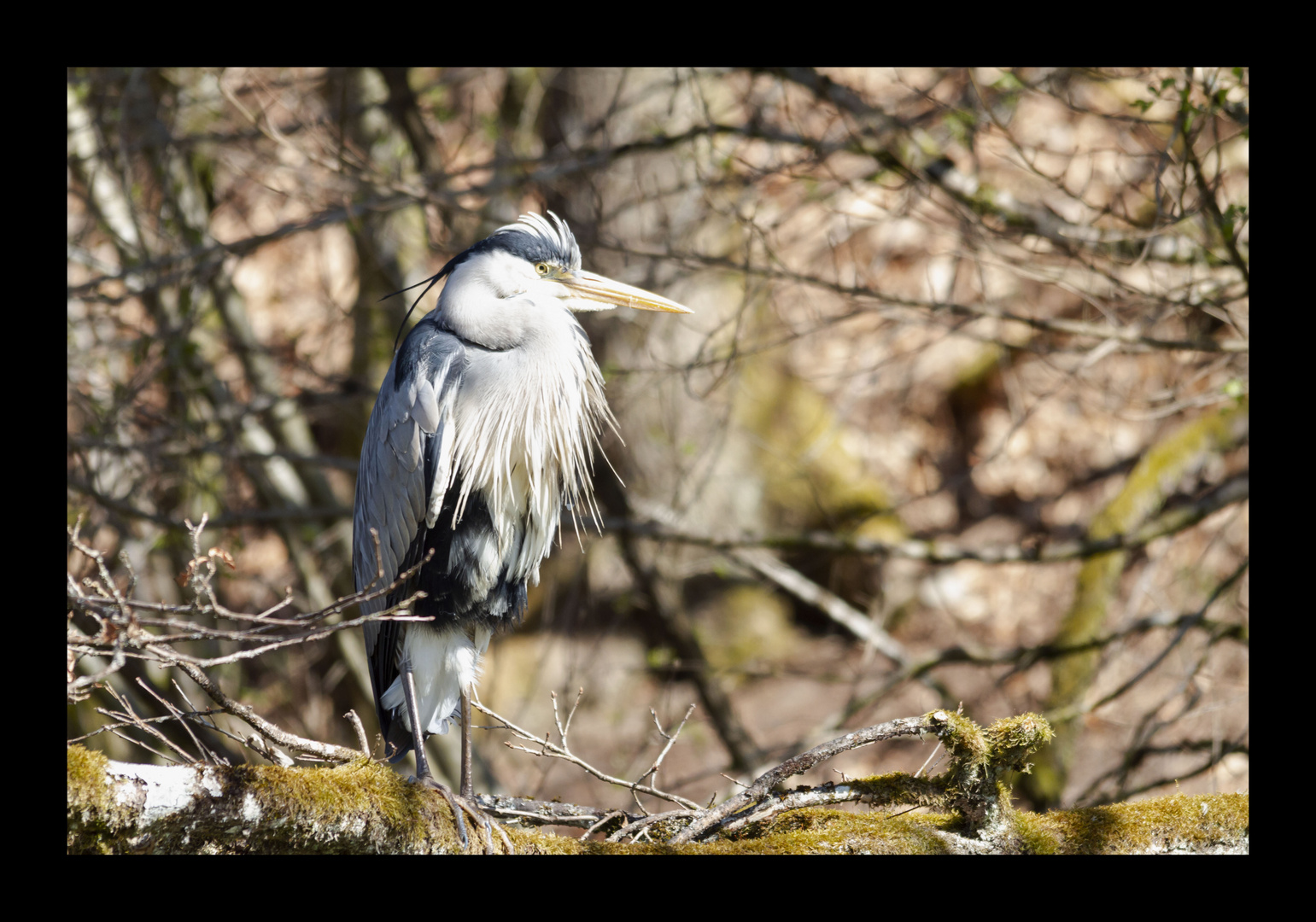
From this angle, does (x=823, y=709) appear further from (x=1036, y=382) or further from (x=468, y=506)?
(x=468, y=506)

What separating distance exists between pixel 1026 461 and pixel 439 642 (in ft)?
16.5

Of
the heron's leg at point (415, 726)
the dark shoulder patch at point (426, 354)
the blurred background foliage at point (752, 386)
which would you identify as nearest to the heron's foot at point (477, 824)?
the heron's leg at point (415, 726)

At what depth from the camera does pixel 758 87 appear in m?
6.25

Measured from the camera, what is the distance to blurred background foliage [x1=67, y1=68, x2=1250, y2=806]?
154 inches

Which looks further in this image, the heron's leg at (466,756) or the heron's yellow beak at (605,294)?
the heron's yellow beak at (605,294)

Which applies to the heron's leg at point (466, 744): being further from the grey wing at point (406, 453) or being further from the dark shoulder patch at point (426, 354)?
the dark shoulder patch at point (426, 354)

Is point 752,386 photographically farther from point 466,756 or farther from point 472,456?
point 466,756

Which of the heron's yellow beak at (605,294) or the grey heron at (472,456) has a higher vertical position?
the heron's yellow beak at (605,294)

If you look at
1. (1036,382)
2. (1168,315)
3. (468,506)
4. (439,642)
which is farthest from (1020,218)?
(1036,382)

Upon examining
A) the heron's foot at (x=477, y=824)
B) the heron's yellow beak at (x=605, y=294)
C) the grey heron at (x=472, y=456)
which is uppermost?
the heron's yellow beak at (x=605, y=294)

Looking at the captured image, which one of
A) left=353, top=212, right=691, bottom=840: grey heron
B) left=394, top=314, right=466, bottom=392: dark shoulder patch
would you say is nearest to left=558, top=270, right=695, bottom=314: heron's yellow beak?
left=353, top=212, right=691, bottom=840: grey heron

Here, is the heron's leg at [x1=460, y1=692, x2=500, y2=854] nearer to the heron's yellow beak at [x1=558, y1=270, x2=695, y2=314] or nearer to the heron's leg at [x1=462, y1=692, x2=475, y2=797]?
the heron's leg at [x1=462, y1=692, x2=475, y2=797]

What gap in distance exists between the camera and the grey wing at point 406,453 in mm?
2973

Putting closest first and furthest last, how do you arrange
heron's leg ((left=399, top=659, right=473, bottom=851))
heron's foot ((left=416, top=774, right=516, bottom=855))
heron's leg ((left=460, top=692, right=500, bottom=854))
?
heron's foot ((left=416, top=774, right=516, bottom=855)) → heron's leg ((left=460, top=692, right=500, bottom=854)) → heron's leg ((left=399, top=659, right=473, bottom=851))
